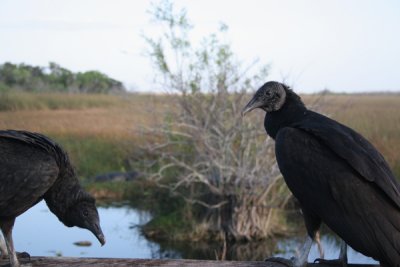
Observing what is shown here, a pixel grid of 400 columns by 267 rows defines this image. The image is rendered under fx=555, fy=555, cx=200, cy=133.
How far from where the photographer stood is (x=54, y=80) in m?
21.0

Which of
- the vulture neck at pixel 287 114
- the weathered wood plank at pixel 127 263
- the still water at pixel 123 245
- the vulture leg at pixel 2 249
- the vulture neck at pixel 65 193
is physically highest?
the vulture neck at pixel 287 114

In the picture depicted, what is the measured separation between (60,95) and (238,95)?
9.03 metres

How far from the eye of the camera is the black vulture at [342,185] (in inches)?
99.8

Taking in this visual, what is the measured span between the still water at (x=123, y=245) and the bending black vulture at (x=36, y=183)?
5611mm

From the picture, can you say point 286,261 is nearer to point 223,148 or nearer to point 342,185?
point 342,185

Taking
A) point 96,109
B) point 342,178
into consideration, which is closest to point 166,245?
point 342,178

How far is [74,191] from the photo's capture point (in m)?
3.16

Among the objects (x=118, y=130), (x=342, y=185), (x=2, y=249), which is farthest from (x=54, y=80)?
(x=342, y=185)

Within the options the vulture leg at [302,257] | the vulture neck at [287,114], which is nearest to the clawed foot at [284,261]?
the vulture leg at [302,257]

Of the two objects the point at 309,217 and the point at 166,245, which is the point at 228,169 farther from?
the point at 309,217

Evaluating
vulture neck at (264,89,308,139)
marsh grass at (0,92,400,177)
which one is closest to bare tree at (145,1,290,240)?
marsh grass at (0,92,400,177)

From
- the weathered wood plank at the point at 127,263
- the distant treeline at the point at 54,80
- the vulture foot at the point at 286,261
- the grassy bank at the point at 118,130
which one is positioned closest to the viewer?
the weathered wood plank at the point at 127,263

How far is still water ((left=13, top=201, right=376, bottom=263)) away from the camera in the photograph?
28.8ft

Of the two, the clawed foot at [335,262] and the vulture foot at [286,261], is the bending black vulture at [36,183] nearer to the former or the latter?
the vulture foot at [286,261]
